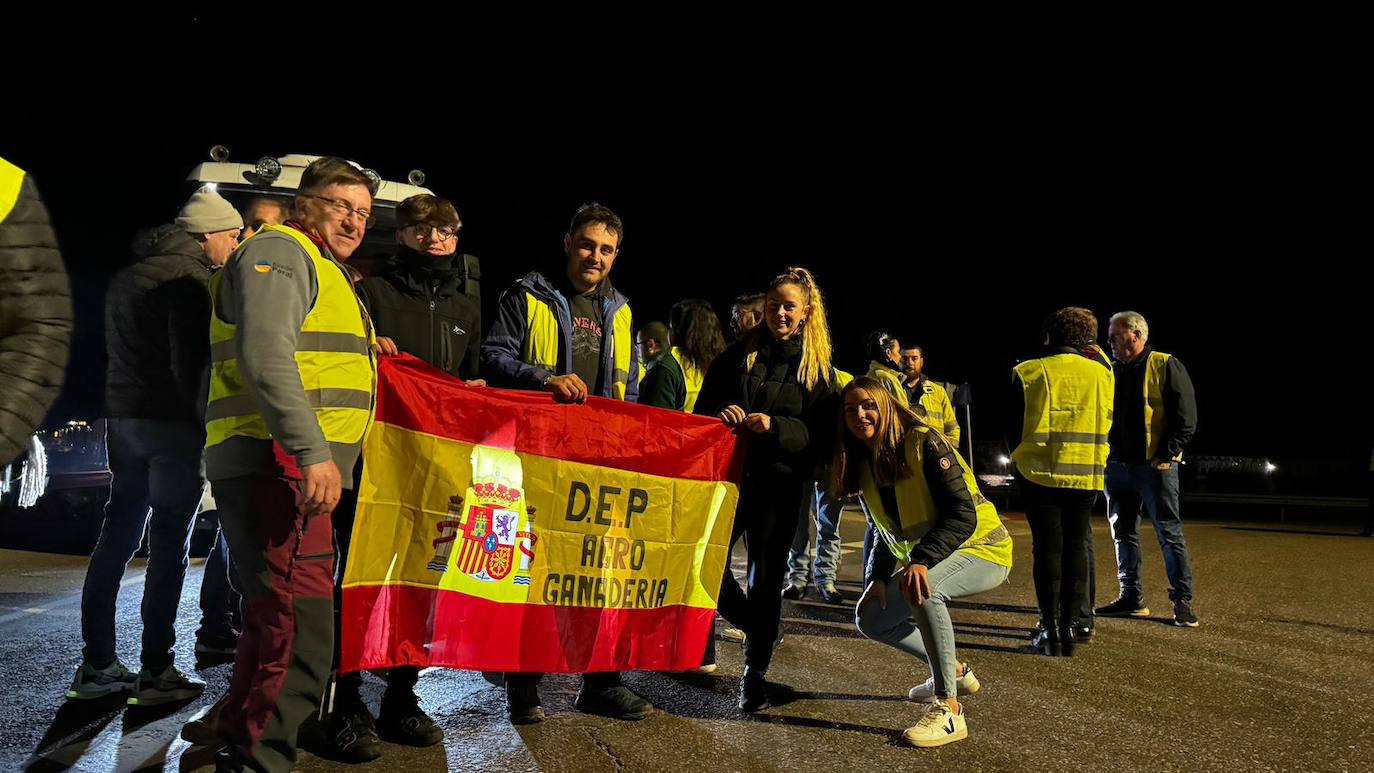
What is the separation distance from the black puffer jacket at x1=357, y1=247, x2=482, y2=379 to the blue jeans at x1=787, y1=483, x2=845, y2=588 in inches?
158

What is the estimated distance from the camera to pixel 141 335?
404cm

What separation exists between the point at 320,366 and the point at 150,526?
73.5 inches

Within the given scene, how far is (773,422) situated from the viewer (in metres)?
4.20

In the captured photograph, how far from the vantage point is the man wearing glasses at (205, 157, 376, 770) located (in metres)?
2.65

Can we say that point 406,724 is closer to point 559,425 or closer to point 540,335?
point 559,425

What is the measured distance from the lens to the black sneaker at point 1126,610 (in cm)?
659

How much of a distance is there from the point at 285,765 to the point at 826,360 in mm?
2811

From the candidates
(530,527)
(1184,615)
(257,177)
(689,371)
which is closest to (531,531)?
(530,527)

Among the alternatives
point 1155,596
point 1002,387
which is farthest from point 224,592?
point 1002,387

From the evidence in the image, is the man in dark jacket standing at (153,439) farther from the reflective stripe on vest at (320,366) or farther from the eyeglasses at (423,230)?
the reflective stripe on vest at (320,366)

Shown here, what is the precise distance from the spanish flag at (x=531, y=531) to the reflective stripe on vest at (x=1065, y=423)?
88.3 inches

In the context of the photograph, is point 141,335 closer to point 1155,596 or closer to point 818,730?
point 818,730

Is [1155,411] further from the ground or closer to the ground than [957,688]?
further from the ground

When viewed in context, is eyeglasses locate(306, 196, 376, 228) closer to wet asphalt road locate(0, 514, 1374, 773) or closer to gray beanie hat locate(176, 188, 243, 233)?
gray beanie hat locate(176, 188, 243, 233)
